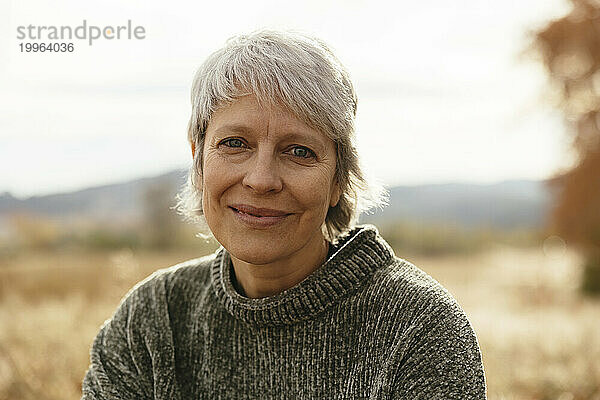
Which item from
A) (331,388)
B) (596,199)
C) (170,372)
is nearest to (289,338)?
(331,388)

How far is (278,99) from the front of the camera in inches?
81.3

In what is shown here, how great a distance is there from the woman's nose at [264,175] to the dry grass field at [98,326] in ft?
5.28

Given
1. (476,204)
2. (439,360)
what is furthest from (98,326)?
(476,204)

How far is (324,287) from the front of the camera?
2.29 meters

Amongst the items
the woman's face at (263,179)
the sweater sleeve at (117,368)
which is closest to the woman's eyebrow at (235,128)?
the woman's face at (263,179)

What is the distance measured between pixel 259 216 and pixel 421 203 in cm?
946

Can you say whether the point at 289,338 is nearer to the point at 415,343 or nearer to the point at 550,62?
the point at 415,343

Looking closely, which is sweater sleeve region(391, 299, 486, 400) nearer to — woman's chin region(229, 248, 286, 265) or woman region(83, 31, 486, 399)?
woman region(83, 31, 486, 399)

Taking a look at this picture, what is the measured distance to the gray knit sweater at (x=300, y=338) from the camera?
208cm

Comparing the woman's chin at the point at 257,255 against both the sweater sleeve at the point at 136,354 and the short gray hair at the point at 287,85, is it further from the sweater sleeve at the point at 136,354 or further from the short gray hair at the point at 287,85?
the sweater sleeve at the point at 136,354

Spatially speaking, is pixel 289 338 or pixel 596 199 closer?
pixel 289 338

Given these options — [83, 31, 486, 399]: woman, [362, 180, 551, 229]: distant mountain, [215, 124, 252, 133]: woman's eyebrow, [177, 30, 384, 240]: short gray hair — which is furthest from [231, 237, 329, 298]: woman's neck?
[362, 180, 551, 229]: distant mountain

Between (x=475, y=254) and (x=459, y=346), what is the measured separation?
1049 centimetres

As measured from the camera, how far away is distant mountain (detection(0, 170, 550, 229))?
7.60 metres
